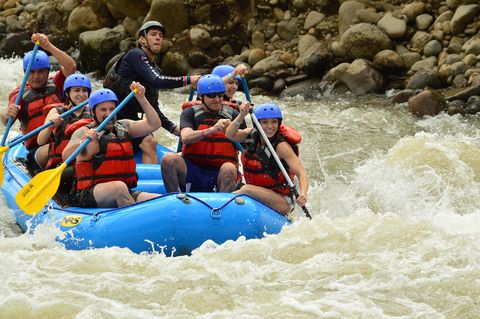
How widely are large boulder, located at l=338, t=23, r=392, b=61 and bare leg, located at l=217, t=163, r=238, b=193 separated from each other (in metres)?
7.11

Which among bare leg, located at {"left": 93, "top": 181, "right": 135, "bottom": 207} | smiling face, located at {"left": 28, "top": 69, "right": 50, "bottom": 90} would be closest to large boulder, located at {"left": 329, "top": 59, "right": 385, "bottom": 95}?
smiling face, located at {"left": 28, "top": 69, "right": 50, "bottom": 90}

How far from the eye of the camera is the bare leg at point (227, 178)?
23.6 ft

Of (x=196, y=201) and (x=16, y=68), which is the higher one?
(x=196, y=201)

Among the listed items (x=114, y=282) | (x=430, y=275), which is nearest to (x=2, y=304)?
(x=114, y=282)

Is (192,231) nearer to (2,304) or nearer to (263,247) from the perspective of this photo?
(263,247)

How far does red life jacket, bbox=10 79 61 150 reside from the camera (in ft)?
27.1

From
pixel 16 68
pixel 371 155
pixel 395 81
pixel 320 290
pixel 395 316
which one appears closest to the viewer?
pixel 395 316

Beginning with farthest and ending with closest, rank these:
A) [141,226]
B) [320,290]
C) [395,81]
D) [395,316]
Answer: [395,81] < [141,226] < [320,290] < [395,316]

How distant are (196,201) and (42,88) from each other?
2.62 meters

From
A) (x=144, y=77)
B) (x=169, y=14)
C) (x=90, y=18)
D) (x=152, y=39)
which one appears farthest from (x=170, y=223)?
(x=90, y=18)

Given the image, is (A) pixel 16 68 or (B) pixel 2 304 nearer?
(B) pixel 2 304

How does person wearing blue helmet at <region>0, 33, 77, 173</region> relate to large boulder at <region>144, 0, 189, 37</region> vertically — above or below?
above

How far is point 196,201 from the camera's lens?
6.52 meters

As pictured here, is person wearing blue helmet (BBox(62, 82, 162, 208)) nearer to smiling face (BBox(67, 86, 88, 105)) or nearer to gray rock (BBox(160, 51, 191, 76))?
smiling face (BBox(67, 86, 88, 105))
